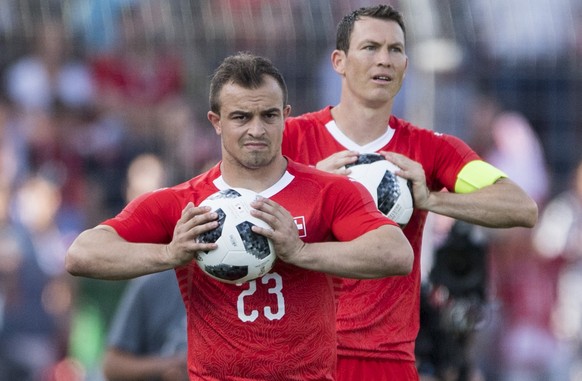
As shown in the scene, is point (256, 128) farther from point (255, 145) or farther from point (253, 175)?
point (253, 175)

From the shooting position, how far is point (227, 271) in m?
5.29

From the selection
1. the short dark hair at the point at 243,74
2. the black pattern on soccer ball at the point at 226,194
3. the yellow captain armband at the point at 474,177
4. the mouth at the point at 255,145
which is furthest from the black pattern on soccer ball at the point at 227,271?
the yellow captain armband at the point at 474,177

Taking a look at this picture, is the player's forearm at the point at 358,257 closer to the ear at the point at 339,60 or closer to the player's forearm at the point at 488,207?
the player's forearm at the point at 488,207

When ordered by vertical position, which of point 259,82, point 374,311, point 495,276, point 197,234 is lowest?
point 495,276

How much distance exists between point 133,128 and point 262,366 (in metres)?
6.95

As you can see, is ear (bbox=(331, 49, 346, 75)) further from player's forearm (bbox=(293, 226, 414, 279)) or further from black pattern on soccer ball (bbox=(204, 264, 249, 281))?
black pattern on soccer ball (bbox=(204, 264, 249, 281))

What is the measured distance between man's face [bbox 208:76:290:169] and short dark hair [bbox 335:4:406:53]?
1.41 meters

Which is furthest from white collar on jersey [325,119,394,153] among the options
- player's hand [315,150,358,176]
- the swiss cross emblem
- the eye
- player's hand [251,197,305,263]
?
player's hand [251,197,305,263]

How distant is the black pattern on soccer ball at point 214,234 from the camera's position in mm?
5250

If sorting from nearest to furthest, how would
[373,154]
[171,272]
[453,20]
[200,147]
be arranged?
1. [373,154]
2. [171,272]
3. [453,20]
4. [200,147]

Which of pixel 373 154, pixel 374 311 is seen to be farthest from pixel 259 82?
pixel 374 311

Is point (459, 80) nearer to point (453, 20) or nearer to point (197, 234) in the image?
point (453, 20)

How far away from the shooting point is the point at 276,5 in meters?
11.4

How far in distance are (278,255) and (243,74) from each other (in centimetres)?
78
